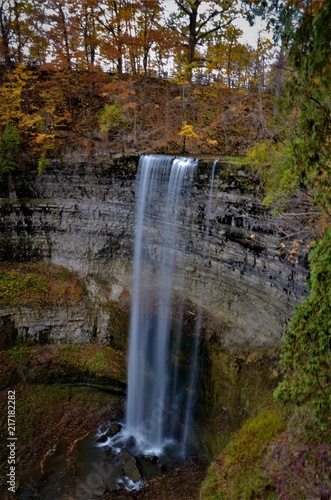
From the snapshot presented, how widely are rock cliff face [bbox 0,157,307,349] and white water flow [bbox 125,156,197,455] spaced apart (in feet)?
1.40

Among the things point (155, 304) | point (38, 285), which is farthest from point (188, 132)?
point (38, 285)

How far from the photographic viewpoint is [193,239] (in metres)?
12.6

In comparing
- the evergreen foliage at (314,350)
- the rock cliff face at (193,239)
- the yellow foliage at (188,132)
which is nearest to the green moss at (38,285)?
the rock cliff face at (193,239)

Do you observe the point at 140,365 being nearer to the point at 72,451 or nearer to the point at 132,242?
the point at 72,451

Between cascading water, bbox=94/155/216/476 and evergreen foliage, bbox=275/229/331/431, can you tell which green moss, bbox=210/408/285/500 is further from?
cascading water, bbox=94/155/216/476

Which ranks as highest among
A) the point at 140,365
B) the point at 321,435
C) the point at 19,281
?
the point at 321,435

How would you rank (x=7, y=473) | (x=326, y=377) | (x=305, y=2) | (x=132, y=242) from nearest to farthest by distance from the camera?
(x=305, y=2) < (x=326, y=377) < (x=7, y=473) < (x=132, y=242)

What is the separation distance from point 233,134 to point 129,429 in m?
14.1

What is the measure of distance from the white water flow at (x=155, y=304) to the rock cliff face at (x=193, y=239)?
0.43 meters

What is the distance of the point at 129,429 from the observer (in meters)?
13.4

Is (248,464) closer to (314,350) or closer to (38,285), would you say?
(314,350)

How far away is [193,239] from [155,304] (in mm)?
3417

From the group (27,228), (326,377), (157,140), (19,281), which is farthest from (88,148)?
(326,377)

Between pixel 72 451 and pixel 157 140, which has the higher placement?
pixel 157 140
